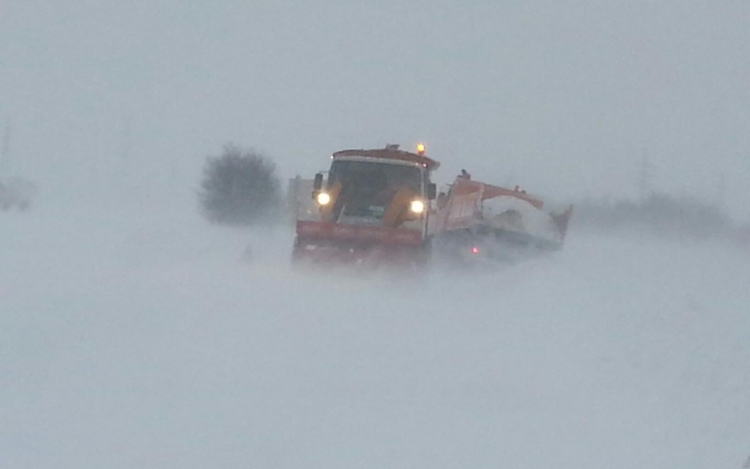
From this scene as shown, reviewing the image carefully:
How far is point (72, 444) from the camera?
27.7 ft

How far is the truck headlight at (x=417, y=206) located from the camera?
20031 mm

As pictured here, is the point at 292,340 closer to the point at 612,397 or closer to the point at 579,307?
the point at 612,397

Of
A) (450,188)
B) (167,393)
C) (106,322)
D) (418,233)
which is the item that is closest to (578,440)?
(167,393)

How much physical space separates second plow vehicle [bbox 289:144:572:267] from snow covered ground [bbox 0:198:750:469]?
59cm

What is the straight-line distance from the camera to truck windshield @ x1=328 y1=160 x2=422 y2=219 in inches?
802

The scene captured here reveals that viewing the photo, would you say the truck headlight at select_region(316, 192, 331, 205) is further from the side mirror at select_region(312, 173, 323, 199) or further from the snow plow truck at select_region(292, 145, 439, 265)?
the side mirror at select_region(312, 173, 323, 199)

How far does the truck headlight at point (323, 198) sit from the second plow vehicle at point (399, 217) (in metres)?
0.02

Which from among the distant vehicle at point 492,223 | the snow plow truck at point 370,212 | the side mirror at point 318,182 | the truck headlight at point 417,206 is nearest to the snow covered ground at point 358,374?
the snow plow truck at point 370,212

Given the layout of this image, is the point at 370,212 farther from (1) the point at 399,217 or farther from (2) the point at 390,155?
(2) the point at 390,155

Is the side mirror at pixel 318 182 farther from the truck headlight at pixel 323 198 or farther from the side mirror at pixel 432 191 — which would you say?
the side mirror at pixel 432 191

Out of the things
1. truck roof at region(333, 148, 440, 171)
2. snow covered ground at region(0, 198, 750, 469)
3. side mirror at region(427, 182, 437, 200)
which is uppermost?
truck roof at region(333, 148, 440, 171)

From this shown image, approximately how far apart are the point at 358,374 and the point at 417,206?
924 cm

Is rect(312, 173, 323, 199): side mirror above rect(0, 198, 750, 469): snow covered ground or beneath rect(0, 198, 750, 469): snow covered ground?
above

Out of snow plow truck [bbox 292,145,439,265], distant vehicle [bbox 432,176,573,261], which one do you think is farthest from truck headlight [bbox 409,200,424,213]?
distant vehicle [bbox 432,176,573,261]
